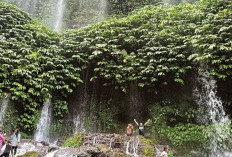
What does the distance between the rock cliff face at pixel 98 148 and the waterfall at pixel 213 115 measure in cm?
376

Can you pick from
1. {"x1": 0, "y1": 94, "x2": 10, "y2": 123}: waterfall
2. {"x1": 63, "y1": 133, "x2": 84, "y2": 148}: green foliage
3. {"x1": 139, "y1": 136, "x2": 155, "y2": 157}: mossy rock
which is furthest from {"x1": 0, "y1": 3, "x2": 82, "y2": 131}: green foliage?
{"x1": 139, "y1": 136, "x2": 155, "y2": 157}: mossy rock

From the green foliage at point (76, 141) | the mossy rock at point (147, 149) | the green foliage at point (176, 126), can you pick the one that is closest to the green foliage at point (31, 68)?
the green foliage at point (76, 141)

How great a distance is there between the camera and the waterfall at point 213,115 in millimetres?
10297

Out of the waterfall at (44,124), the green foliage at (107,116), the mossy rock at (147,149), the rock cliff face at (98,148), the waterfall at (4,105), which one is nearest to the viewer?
the rock cliff face at (98,148)

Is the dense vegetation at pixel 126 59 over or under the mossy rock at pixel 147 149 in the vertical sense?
over

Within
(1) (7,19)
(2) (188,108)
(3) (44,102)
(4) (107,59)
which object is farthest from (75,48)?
(2) (188,108)

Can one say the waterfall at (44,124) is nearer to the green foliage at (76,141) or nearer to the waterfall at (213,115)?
the green foliage at (76,141)

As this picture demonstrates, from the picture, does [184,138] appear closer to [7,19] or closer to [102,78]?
[102,78]

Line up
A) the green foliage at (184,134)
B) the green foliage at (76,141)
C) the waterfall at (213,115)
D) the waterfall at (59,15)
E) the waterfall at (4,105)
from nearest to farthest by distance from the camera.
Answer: the green foliage at (76,141), the waterfall at (213,115), the green foliage at (184,134), the waterfall at (4,105), the waterfall at (59,15)

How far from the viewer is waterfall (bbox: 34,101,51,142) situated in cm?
1167

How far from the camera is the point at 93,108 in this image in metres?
13.2

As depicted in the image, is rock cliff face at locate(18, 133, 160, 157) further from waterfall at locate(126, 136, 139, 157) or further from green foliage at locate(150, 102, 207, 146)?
green foliage at locate(150, 102, 207, 146)

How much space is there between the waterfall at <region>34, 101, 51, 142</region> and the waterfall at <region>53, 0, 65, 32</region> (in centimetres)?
1047

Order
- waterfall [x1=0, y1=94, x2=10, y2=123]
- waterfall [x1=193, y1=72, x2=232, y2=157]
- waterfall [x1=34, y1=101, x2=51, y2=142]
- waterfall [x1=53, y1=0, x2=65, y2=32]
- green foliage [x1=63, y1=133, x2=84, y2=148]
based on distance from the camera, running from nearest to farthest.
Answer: green foliage [x1=63, y1=133, x2=84, y2=148]
waterfall [x1=193, y1=72, x2=232, y2=157]
waterfall [x1=0, y1=94, x2=10, y2=123]
waterfall [x1=34, y1=101, x2=51, y2=142]
waterfall [x1=53, y1=0, x2=65, y2=32]
